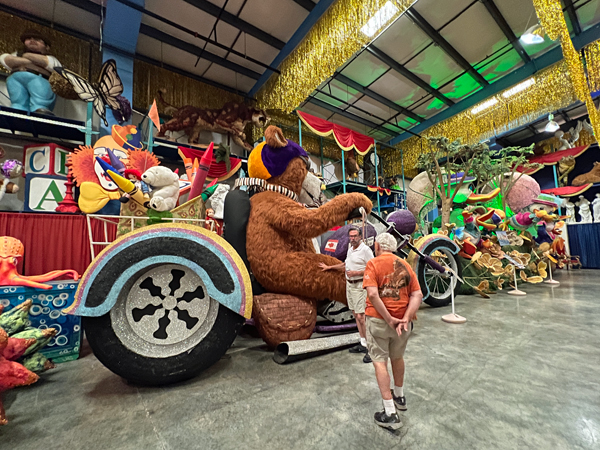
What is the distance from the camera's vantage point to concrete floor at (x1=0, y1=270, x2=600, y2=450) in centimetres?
109

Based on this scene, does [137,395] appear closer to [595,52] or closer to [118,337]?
[118,337]

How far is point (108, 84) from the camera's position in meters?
3.53

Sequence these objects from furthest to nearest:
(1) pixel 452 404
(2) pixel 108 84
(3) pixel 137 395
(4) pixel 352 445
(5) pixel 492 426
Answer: (2) pixel 108 84 < (3) pixel 137 395 < (1) pixel 452 404 < (5) pixel 492 426 < (4) pixel 352 445

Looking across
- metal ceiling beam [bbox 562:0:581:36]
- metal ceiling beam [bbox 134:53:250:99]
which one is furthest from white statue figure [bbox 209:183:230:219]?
metal ceiling beam [bbox 562:0:581:36]

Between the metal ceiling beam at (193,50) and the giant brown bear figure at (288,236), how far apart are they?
4.30 m

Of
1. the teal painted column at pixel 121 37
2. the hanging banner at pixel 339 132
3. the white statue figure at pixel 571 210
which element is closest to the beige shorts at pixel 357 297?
the teal painted column at pixel 121 37

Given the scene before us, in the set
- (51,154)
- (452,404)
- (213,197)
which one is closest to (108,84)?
(51,154)

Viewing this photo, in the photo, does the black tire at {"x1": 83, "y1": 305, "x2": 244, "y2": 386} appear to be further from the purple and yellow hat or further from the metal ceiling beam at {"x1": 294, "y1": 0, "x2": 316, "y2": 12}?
the metal ceiling beam at {"x1": 294, "y1": 0, "x2": 316, "y2": 12}

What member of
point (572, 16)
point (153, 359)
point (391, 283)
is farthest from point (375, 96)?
point (153, 359)

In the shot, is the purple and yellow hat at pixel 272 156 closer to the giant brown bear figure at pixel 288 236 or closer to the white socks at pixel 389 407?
the giant brown bear figure at pixel 288 236

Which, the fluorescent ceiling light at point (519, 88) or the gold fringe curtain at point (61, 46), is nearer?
the gold fringe curtain at point (61, 46)

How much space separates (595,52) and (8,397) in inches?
360

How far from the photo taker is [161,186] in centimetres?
217

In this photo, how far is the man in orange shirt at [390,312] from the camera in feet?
4.15
